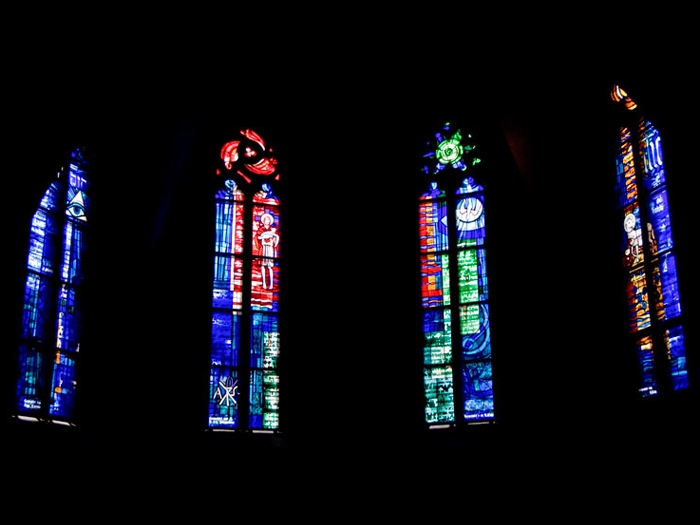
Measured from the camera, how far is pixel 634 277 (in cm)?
1359

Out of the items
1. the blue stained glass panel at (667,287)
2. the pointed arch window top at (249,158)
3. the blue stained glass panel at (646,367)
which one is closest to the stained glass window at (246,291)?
the pointed arch window top at (249,158)

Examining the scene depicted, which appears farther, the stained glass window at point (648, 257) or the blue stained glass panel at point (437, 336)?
the blue stained glass panel at point (437, 336)

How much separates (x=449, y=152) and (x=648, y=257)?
3.00 meters

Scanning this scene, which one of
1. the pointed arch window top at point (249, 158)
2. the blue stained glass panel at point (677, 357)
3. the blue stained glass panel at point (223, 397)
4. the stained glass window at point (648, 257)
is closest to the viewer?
the blue stained glass panel at point (677, 357)

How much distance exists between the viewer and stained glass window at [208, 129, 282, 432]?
1421cm

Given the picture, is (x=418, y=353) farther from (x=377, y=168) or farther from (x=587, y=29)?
(x=587, y=29)

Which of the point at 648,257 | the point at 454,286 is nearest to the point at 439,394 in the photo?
the point at 454,286

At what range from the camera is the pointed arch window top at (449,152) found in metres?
15.4

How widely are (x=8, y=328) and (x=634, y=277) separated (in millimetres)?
6147

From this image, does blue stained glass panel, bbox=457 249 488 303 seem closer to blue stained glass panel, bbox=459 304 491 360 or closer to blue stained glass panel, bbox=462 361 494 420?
blue stained glass panel, bbox=459 304 491 360

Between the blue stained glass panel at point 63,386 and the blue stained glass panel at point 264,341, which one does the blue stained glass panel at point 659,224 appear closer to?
the blue stained glass panel at point 264,341

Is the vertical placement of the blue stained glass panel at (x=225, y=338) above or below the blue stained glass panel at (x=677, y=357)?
above

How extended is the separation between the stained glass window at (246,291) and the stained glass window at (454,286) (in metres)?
1.66

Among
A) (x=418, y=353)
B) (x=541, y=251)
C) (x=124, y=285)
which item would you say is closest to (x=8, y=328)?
(x=124, y=285)
